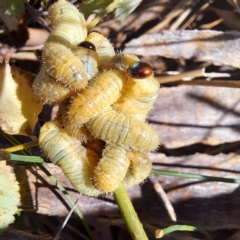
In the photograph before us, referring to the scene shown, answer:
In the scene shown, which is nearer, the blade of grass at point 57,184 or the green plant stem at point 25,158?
the green plant stem at point 25,158

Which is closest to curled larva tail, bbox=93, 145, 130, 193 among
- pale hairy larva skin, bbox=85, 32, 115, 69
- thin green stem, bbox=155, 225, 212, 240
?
Result: pale hairy larva skin, bbox=85, 32, 115, 69

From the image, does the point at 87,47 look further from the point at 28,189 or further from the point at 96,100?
the point at 28,189

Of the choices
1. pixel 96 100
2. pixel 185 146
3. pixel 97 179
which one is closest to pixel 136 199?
pixel 185 146

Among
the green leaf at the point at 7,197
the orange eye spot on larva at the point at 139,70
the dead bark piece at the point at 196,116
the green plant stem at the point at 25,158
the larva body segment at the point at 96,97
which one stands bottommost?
the green leaf at the point at 7,197

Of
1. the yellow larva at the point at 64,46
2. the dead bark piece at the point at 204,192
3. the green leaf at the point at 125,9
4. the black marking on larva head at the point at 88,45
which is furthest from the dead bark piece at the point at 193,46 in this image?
the black marking on larva head at the point at 88,45

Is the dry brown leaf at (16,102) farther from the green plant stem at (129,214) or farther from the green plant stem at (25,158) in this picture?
the green plant stem at (129,214)

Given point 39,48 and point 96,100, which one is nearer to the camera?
point 96,100

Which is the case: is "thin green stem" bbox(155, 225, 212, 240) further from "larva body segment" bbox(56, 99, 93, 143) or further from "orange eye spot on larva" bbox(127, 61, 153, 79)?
"orange eye spot on larva" bbox(127, 61, 153, 79)
